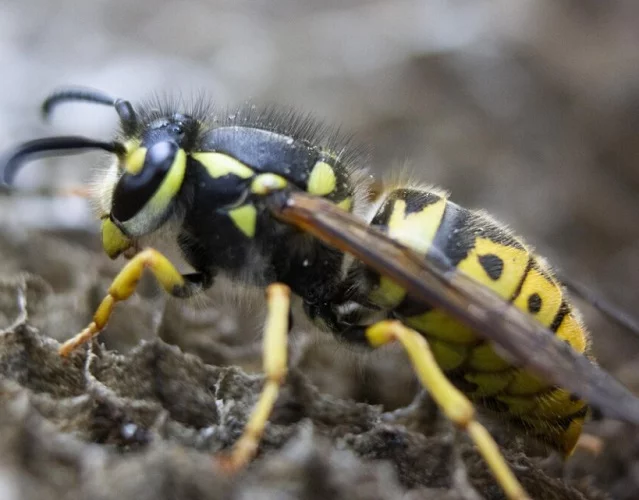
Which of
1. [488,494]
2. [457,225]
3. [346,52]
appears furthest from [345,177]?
[346,52]

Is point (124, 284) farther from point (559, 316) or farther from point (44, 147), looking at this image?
point (559, 316)

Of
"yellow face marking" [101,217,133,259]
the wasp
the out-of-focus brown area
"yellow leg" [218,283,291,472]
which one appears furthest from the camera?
the out-of-focus brown area

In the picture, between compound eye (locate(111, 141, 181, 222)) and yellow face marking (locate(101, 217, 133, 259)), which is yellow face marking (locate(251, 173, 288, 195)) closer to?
compound eye (locate(111, 141, 181, 222))

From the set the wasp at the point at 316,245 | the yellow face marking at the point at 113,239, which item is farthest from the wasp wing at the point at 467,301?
the yellow face marking at the point at 113,239

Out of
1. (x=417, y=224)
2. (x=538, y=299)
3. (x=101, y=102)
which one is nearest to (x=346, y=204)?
(x=417, y=224)

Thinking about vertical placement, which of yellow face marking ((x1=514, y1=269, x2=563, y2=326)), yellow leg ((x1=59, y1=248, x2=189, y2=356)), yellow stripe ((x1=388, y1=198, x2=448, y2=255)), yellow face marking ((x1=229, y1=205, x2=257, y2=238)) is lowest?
yellow leg ((x1=59, y1=248, x2=189, y2=356))

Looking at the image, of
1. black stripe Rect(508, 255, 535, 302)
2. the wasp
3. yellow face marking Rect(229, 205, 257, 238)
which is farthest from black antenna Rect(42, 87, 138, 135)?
black stripe Rect(508, 255, 535, 302)

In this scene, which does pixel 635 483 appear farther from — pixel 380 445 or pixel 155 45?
pixel 155 45
